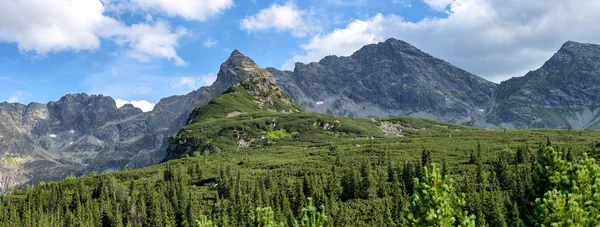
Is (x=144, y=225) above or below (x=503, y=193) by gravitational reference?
below

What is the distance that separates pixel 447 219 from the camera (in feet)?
104

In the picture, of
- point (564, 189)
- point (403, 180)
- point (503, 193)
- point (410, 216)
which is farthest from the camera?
point (403, 180)

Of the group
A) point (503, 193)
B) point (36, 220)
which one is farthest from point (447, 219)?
point (36, 220)

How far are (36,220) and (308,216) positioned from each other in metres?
196

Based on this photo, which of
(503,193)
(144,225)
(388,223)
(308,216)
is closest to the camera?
(308,216)

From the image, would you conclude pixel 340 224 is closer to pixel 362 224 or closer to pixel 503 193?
pixel 362 224

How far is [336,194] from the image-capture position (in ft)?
625

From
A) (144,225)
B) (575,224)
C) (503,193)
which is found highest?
(575,224)

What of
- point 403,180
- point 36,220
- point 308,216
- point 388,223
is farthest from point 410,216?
point 36,220

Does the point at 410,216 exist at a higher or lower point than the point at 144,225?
higher

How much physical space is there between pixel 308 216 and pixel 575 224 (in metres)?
19.8

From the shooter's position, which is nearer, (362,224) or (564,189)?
(564,189)

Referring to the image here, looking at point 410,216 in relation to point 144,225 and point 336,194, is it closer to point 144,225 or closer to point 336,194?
point 336,194

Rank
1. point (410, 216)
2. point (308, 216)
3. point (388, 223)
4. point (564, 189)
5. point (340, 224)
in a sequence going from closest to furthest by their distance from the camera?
point (308, 216), point (410, 216), point (564, 189), point (388, 223), point (340, 224)
